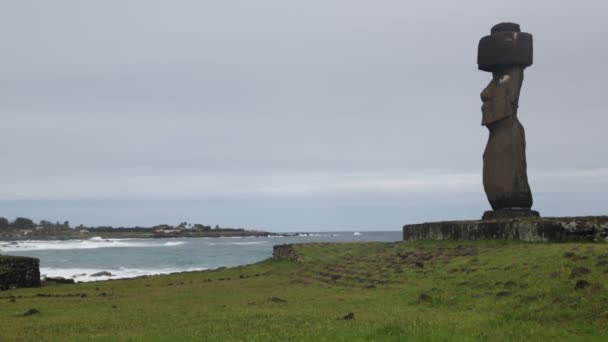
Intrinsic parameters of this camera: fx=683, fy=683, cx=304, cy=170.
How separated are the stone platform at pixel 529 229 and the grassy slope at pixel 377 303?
0.62 m

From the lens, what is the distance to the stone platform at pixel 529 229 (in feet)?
60.9

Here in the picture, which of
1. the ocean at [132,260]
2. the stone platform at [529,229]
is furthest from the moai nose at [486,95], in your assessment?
the ocean at [132,260]

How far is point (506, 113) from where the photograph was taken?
24.4 meters

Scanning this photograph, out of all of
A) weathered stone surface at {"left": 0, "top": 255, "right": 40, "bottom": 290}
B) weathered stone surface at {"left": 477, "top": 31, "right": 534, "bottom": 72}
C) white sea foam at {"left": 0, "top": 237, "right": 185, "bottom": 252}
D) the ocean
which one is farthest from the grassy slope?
white sea foam at {"left": 0, "top": 237, "right": 185, "bottom": 252}

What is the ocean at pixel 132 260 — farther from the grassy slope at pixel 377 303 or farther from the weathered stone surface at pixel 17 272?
the grassy slope at pixel 377 303

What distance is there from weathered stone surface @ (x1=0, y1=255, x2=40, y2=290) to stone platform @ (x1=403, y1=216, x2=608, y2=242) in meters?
15.6

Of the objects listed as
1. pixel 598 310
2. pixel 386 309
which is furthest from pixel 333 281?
pixel 598 310

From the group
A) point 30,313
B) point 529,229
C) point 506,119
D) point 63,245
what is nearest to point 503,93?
point 506,119

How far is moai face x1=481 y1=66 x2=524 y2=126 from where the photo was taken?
24344 mm

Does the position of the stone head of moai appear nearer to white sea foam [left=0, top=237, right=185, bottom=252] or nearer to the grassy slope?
the grassy slope

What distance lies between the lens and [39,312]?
16.2 meters

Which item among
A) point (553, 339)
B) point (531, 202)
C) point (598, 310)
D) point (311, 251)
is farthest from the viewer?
point (311, 251)

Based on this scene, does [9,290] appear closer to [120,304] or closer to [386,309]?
[120,304]

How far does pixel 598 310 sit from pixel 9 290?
2139cm
